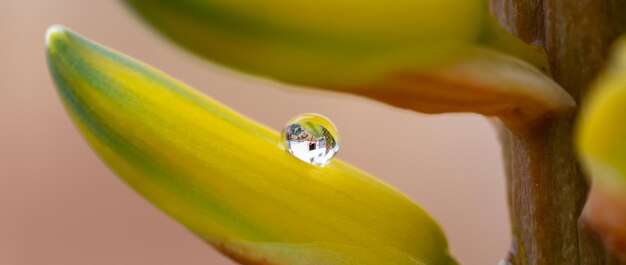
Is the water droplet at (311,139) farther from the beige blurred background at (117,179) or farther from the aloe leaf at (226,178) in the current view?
the beige blurred background at (117,179)

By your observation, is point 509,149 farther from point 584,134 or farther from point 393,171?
point 393,171

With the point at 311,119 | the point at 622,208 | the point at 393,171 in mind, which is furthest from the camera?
the point at 393,171

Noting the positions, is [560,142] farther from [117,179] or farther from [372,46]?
[117,179]

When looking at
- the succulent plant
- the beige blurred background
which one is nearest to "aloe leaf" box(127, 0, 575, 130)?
the succulent plant

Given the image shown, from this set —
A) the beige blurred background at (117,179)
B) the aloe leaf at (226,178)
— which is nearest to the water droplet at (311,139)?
the aloe leaf at (226,178)

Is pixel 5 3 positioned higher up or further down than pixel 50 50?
higher up

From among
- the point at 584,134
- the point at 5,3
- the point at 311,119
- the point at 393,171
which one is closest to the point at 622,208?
the point at 584,134

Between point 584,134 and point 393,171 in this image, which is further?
point 393,171
